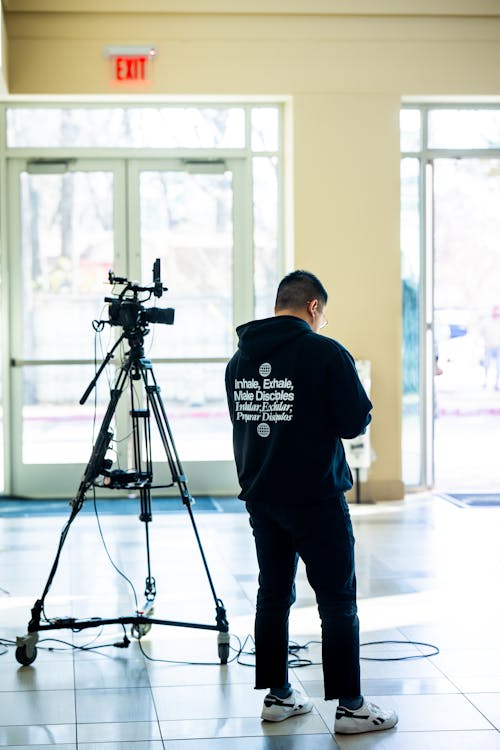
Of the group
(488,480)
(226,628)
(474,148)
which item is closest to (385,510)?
(488,480)

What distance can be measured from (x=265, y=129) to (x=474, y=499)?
10.6 ft

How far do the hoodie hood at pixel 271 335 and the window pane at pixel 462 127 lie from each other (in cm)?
551

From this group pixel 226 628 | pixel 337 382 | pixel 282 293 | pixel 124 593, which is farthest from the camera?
pixel 124 593

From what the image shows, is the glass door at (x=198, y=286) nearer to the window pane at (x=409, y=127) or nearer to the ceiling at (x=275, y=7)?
the ceiling at (x=275, y=7)

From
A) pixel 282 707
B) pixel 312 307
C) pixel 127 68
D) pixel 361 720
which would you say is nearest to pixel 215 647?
pixel 282 707

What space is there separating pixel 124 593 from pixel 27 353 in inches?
142

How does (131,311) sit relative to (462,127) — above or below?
below

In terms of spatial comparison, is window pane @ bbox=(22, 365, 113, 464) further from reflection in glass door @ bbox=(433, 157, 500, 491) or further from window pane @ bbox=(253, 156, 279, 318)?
reflection in glass door @ bbox=(433, 157, 500, 491)

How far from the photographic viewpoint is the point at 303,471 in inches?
131

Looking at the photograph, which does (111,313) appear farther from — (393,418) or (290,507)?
(393,418)

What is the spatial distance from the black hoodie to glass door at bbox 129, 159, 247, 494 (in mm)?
5097

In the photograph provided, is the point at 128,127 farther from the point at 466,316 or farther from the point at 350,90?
the point at 466,316

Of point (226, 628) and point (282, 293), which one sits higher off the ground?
point (282, 293)

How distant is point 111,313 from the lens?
4262 mm
